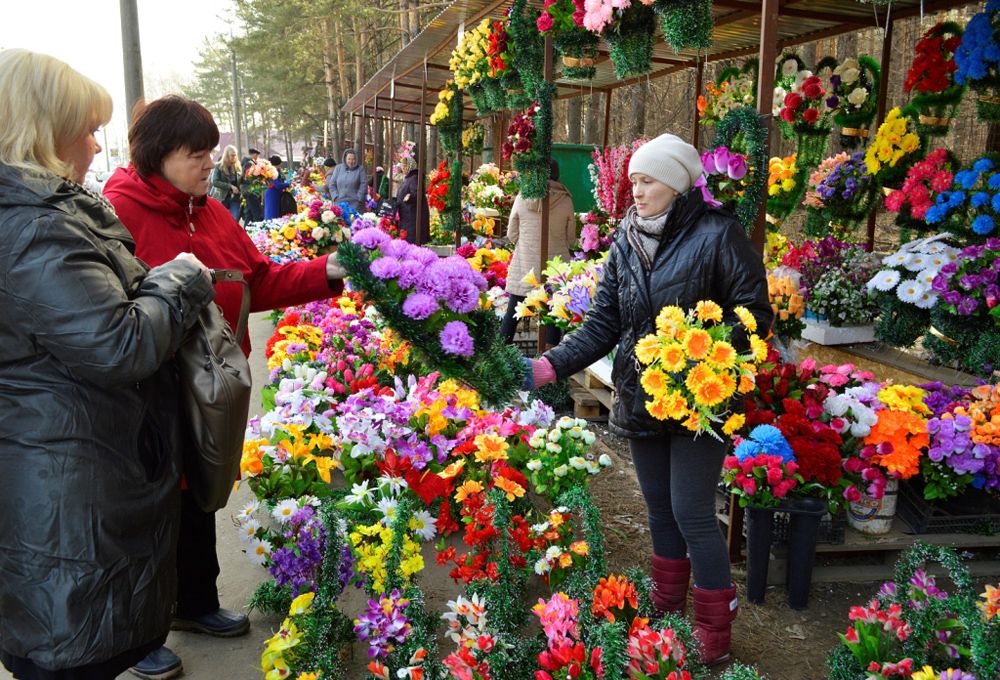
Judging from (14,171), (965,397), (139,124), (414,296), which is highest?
(139,124)

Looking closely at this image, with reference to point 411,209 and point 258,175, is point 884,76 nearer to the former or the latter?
point 411,209

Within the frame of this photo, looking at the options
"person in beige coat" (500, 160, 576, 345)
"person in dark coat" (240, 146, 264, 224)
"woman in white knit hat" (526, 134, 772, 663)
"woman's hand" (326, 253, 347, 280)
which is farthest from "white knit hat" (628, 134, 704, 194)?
"person in dark coat" (240, 146, 264, 224)

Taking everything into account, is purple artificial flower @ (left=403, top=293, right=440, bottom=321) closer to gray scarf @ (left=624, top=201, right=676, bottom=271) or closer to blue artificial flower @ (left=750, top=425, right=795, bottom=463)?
gray scarf @ (left=624, top=201, right=676, bottom=271)

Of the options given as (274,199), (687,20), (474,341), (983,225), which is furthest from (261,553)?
(274,199)

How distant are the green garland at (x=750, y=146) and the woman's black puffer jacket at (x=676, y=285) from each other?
0.85 m

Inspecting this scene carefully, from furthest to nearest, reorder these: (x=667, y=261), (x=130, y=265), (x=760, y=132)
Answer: (x=760, y=132) < (x=667, y=261) < (x=130, y=265)

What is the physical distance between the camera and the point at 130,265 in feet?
5.73

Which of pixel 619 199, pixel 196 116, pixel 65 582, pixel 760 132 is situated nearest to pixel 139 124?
pixel 196 116

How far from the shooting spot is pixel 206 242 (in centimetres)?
245

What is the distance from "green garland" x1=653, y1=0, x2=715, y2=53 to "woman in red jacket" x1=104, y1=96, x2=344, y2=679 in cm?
236

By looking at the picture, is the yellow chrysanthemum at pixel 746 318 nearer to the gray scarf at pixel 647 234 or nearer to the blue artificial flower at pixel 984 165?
the gray scarf at pixel 647 234

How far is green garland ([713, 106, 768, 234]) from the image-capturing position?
10.3 feet

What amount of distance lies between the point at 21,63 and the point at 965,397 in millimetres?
3668

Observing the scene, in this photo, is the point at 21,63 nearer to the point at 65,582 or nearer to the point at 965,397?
the point at 65,582
